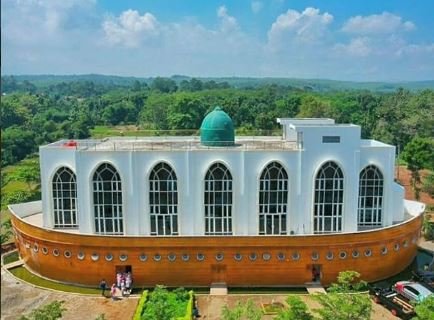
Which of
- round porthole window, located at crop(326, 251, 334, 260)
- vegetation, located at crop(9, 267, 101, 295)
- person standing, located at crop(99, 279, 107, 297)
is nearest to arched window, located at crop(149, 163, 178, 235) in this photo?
person standing, located at crop(99, 279, 107, 297)

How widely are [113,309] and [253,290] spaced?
23.5ft

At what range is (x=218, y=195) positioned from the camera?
24.6 metres

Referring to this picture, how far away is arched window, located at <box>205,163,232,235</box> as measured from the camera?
24.5 m

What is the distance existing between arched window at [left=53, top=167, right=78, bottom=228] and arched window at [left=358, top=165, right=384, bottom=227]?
53.1 feet

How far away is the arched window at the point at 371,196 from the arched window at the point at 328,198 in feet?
6.02

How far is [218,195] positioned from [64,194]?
8.67m

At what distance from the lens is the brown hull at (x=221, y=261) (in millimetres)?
23703

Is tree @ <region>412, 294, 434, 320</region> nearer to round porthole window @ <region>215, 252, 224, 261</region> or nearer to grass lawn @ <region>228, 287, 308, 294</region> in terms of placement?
grass lawn @ <region>228, 287, 308, 294</region>

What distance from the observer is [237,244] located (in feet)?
77.8

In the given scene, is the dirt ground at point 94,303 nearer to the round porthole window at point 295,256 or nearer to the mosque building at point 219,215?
the mosque building at point 219,215

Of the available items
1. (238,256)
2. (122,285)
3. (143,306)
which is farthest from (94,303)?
(238,256)

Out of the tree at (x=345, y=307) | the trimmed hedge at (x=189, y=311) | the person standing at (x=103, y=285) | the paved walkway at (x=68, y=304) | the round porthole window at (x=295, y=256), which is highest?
the tree at (x=345, y=307)

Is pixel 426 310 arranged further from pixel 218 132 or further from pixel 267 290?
pixel 218 132

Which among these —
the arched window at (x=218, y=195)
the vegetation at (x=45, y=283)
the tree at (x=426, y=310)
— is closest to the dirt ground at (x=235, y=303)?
the arched window at (x=218, y=195)
